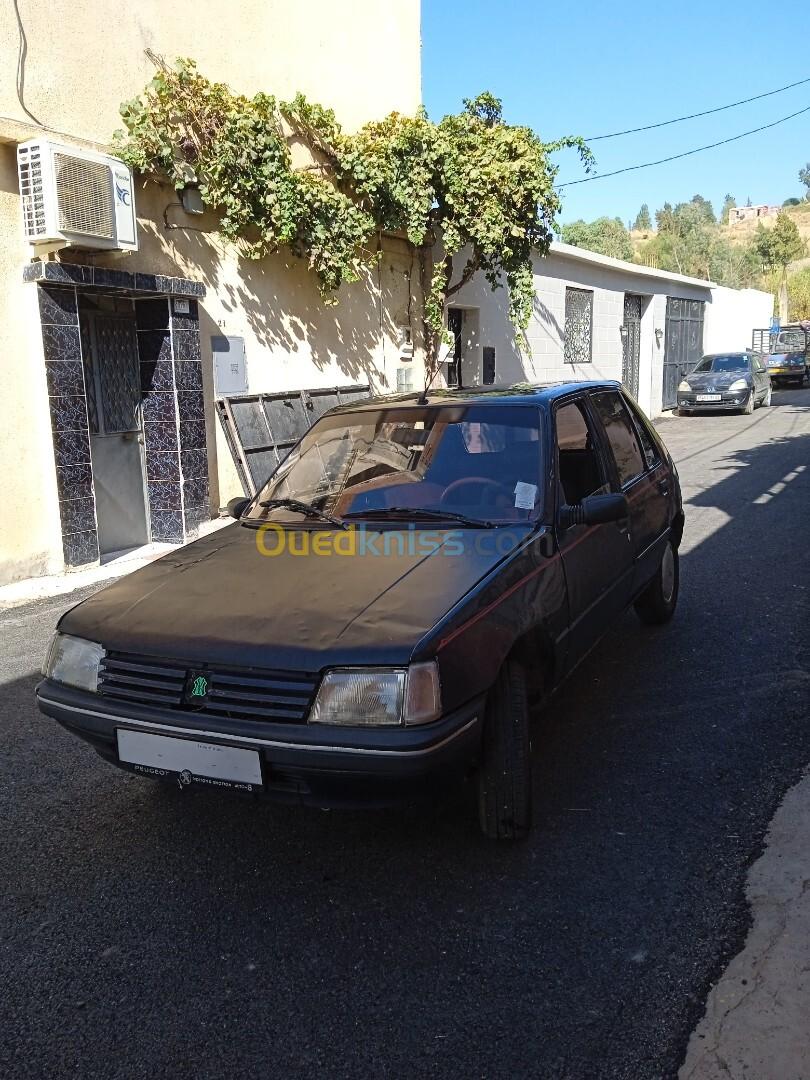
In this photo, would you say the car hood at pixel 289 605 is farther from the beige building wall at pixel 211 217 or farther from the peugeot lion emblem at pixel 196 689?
the beige building wall at pixel 211 217

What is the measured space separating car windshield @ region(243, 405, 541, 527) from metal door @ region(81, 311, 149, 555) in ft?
13.8

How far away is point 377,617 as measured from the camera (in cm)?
262

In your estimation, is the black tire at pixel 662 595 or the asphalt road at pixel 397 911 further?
the black tire at pixel 662 595

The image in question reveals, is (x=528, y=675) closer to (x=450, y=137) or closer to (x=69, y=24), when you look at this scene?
(x=69, y=24)

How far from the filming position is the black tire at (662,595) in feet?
16.6

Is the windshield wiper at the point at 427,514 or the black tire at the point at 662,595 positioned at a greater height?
the windshield wiper at the point at 427,514

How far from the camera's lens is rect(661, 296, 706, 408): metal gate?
74.0ft

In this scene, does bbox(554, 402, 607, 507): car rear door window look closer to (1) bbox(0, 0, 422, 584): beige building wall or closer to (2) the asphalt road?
(2) the asphalt road

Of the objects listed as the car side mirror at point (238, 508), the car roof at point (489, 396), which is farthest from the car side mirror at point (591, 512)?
the car side mirror at point (238, 508)

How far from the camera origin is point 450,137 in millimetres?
10070

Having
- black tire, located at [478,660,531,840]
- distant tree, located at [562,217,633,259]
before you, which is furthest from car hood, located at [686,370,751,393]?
distant tree, located at [562,217,633,259]

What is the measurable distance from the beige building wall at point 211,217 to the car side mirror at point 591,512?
5.08 meters

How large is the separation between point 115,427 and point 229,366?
58.8 inches

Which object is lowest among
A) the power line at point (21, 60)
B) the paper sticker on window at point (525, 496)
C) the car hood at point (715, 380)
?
the paper sticker on window at point (525, 496)
